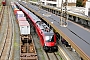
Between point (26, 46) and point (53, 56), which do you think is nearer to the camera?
point (53, 56)

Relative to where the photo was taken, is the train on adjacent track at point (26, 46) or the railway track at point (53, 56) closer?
the train on adjacent track at point (26, 46)

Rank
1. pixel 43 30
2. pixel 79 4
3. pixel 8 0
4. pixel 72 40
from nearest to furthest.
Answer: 1. pixel 72 40
2. pixel 43 30
3. pixel 79 4
4. pixel 8 0

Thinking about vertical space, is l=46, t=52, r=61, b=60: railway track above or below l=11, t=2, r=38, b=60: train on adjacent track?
below

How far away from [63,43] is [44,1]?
82.9 m

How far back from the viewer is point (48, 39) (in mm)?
29859

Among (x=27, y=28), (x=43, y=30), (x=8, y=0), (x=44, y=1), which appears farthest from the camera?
(x=8, y=0)

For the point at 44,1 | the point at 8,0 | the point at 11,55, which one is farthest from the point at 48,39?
the point at 8,0

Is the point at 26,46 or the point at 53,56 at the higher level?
the point at 26,46

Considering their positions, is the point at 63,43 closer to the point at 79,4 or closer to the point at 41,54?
the point at 41,54

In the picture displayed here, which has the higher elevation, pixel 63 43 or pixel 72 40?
pixel 72 40

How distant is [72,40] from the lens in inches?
928

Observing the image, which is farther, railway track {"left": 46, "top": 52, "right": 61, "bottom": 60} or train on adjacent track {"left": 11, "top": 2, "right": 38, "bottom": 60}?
railway track {"left": 46, "top": 52, "right": 61, "bottom": 60}

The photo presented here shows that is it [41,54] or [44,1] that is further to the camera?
[44,1]

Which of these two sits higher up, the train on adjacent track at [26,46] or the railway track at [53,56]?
the train on adjacent track at [26,46]
